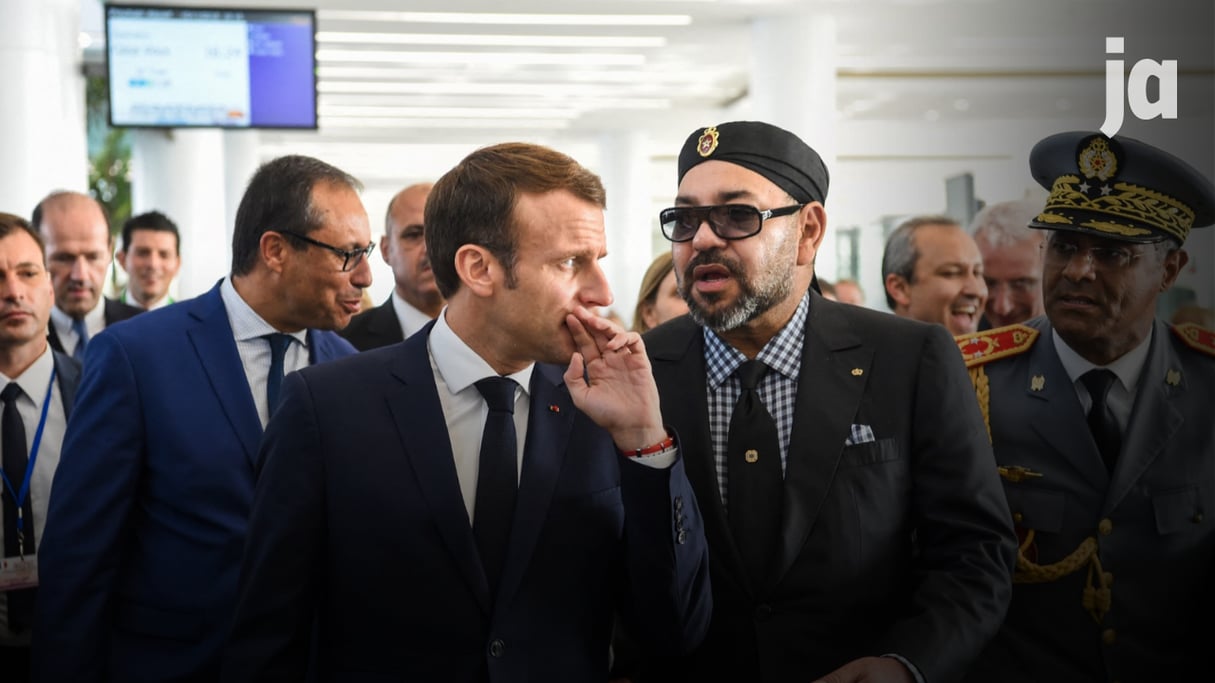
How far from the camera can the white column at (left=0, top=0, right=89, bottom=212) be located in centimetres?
614

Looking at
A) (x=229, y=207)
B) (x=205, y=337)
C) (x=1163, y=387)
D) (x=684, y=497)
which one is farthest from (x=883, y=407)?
(x=229, y=207)

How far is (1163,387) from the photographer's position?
7.32 feet

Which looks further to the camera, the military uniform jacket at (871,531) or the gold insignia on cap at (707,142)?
the gold insignia on cap at (707,142)

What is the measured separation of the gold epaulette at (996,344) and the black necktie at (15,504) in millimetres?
2441

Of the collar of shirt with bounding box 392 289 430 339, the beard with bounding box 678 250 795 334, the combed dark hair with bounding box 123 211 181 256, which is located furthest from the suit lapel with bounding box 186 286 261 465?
the combed dark hair with bounding box 123 211 181 256

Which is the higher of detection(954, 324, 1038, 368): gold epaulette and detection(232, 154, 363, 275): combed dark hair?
detection(232, 154, 363, 275): combed dark hair

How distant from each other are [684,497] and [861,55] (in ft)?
33.4

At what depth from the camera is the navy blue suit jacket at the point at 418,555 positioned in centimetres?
181

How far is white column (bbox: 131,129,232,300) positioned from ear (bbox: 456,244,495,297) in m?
10.5

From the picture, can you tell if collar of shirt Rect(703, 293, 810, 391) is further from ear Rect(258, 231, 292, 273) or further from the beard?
ear Rect(258, 231, 292, 273)

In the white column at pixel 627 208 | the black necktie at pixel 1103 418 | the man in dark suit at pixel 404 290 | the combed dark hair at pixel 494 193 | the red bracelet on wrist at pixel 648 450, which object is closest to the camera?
the red bracelet on wrist at pixel 648 450

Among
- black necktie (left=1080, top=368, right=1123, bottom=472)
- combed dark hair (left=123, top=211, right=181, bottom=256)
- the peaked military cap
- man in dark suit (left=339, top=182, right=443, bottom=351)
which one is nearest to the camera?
the peaked military cap

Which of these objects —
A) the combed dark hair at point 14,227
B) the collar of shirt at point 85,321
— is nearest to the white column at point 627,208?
the collar of shirt at point 85,321

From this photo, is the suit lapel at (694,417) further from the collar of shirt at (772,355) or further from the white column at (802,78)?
the white column at (802,78)
